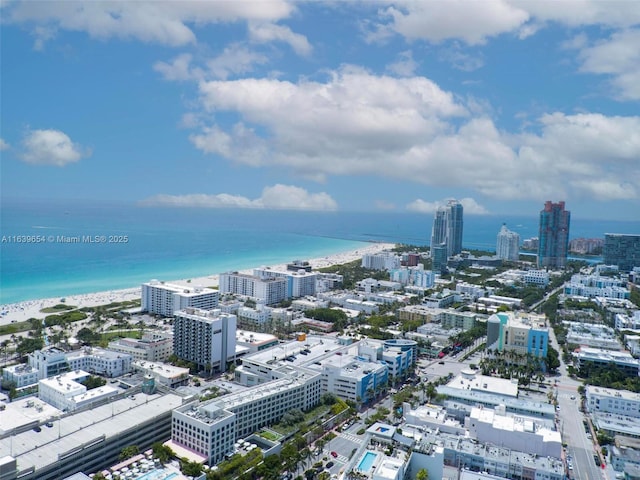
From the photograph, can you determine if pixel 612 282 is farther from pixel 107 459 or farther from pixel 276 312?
pixel 107 459

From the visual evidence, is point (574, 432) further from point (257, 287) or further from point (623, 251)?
point (623, 251)

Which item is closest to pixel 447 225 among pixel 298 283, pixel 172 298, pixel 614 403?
pixel 298 283

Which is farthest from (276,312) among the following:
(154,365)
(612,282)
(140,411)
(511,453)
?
(612,282)

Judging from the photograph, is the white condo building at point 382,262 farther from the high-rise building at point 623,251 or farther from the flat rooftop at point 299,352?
the flat rooftop at point 299,352

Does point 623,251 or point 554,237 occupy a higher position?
point 554,237

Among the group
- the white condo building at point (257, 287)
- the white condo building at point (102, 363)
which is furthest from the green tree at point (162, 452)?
the white condo building at point (257, 287)

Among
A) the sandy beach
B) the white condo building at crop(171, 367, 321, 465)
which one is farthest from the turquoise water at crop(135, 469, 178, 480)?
the sandy beach
